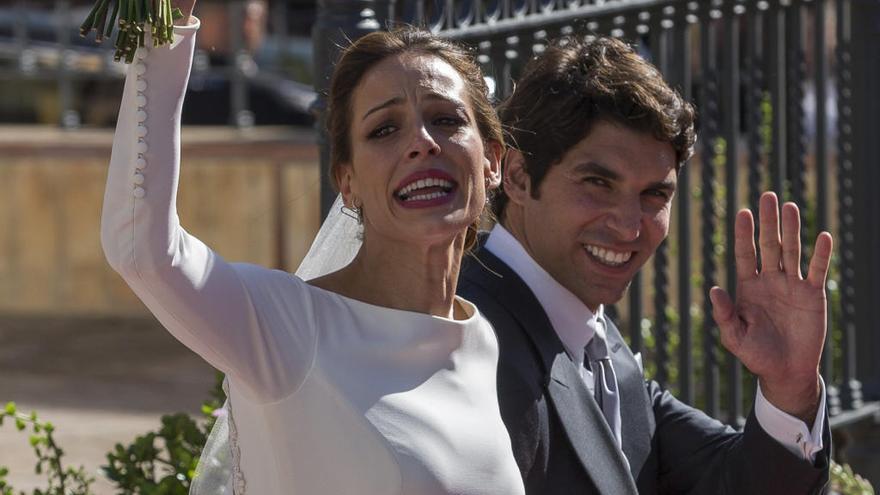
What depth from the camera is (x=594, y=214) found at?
2793 millimetres

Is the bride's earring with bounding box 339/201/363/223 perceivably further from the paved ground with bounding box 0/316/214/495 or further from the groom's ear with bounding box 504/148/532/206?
the paved ground with bounding box 0/316/214/495

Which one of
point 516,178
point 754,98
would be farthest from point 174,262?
point 754,98

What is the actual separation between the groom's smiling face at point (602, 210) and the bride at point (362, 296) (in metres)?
0.35

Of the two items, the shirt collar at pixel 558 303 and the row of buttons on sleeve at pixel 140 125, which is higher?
the row of buttons on sleeve at pixel 140 125

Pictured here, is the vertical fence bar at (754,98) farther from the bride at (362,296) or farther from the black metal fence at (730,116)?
the bride at (362,296)

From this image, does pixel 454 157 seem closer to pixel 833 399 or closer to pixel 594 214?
pixel 594 214

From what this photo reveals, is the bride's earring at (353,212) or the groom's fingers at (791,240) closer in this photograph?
the bride's earring at (353,212)

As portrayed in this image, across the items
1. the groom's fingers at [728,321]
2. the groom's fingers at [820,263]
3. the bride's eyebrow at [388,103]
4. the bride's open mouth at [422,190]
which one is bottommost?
the groom's fingers at [728,321]

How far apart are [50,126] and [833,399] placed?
713cm

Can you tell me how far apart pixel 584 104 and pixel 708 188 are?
6.94 feet

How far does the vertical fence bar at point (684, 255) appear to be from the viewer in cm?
461

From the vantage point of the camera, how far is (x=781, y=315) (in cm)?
266

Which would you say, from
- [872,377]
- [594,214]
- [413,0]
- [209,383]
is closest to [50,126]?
[209,383]

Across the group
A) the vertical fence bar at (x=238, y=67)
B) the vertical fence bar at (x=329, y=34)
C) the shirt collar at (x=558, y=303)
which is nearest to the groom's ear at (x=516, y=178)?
the shirt collar at (x=558, y=303)
